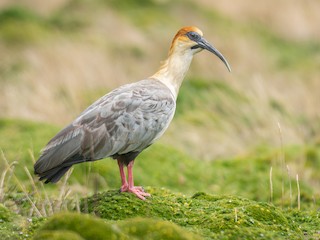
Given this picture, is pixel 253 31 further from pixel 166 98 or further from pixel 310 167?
pixel 166 98

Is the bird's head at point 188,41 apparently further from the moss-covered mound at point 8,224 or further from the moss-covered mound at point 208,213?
the moss-covered mound at point 8,224

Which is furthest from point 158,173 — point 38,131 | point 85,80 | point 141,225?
point 141,225

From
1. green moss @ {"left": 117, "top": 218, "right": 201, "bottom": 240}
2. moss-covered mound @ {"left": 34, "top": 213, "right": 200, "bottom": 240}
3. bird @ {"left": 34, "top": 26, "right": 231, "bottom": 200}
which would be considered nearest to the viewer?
moss-covered mound @ {"left": 34, "top": 213, "right": 200, "bottom": 240}

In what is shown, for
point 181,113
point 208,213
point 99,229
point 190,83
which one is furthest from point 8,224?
point 190,83

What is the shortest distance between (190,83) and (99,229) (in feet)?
42.3

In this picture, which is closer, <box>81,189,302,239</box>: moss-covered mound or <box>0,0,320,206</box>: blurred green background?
<box>81,189,302,239</box>: moss-covered mound

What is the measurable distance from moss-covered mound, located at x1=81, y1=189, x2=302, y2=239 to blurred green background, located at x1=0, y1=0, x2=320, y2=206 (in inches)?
22.9

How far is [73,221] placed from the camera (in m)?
5.77

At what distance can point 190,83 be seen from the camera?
18.5 meters

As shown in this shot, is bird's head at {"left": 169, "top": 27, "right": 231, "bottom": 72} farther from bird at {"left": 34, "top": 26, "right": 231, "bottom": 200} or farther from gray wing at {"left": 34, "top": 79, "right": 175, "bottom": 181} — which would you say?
gray wing at {"left": 34, "top": 79, "right": 175, "bottom": 181}

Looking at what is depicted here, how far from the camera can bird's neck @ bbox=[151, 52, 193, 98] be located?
Result: 31.0 feet

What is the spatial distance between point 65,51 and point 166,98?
10396mm

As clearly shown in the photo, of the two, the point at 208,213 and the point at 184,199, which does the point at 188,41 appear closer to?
the point at 184,199

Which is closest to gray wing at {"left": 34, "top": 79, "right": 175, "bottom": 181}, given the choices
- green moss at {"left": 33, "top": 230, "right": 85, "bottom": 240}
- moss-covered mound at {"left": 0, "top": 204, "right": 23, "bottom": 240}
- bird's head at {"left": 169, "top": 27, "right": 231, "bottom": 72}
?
moss-covered mound at {"left": 0, "top": 204, "right": 23, "bottom": 240}
